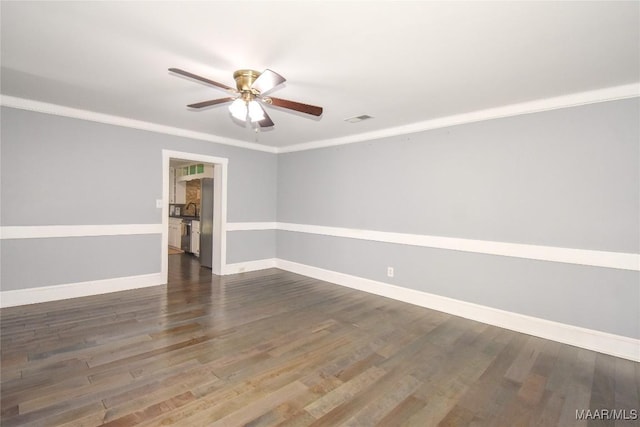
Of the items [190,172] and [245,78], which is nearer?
[245,78]

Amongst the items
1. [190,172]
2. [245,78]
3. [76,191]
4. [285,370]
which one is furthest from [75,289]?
[190,172]

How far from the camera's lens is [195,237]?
7.48 meters

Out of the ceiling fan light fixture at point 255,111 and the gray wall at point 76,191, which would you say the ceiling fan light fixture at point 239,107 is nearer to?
the ceiling fan light fixture at point 255,111

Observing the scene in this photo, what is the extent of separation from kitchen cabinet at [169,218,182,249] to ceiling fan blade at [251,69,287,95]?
688 centimetres

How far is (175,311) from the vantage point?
368cm

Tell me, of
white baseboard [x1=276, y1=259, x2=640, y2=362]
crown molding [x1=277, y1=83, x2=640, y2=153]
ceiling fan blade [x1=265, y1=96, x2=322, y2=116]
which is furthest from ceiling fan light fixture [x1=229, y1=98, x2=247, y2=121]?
white baseboard [x1=276, y1=259, x2=640, y2=362]

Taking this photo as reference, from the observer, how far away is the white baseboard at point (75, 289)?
366 cm

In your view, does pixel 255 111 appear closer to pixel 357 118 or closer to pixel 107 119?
pixel 357 118

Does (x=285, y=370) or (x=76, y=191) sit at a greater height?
(x=76, y=191)

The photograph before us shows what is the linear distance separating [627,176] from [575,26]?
1.71 meters

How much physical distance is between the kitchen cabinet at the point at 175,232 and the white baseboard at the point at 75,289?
3900mm

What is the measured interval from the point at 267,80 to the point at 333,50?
1.84ft

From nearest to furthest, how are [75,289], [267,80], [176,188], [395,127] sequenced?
[267,80] < [75,289] < [395,127] < [176,188]

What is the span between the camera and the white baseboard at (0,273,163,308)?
366 centimetres
